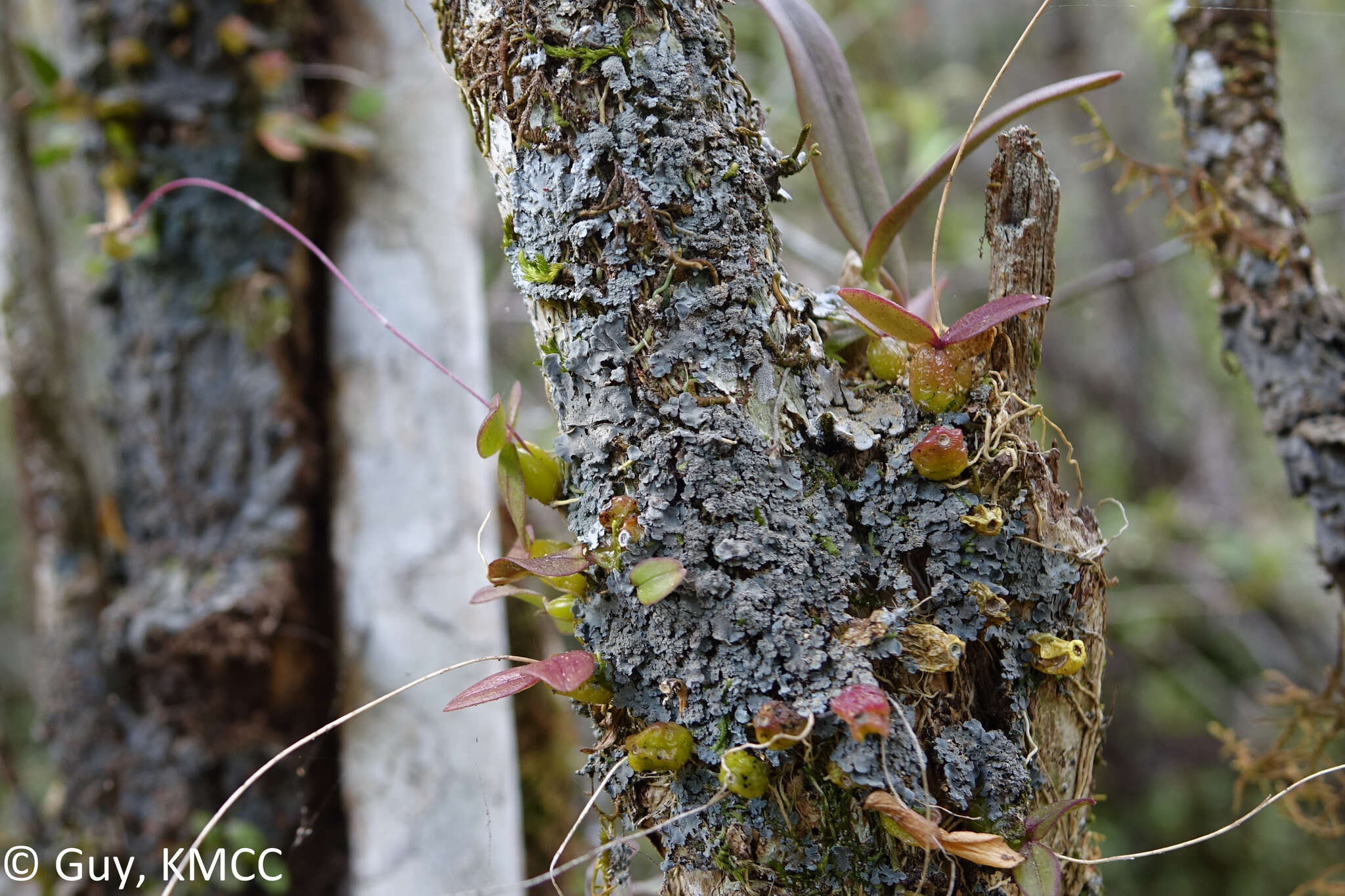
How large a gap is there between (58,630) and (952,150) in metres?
1.47

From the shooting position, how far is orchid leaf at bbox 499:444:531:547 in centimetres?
61

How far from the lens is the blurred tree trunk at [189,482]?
1198 millimetres

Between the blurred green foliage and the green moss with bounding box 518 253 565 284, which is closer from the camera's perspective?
the green moss with bounding box 518 253 565 284

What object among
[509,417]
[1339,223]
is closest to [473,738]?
[509,417]

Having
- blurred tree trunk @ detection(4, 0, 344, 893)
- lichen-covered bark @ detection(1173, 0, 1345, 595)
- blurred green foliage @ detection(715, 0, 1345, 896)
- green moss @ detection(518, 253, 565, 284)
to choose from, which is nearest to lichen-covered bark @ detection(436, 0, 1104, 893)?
green moss @ detection(518, 253, 565, 284)

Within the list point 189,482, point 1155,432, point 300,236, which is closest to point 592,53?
point 300,236

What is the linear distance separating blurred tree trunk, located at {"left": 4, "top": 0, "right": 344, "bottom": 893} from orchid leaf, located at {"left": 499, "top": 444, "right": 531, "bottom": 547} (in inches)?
29.3

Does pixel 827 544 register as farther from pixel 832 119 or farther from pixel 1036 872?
pixel 832 119

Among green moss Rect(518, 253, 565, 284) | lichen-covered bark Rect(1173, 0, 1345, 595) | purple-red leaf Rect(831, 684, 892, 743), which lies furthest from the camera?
lichen-covered bark Rect(1173, 0, 1345, 595)

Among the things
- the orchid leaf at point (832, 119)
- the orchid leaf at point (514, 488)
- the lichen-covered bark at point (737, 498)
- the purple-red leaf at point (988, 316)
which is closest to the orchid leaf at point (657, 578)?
the lichen-covered bark at point (737, 498)

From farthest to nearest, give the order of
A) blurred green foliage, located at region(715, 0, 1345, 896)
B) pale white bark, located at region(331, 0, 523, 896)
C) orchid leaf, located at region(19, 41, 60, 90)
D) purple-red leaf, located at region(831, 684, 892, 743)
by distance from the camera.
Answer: blurred green foliage, located at region(715, 0, 1345, 896), orchid leaf, located at region(19, 41, 60, 90), pale white bark, located at region(331, 0, 523, 896), purple-red leaf, located at region(831, 684, 892, 743)

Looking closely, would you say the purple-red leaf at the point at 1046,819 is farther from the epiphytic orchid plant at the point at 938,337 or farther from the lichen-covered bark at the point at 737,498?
the epiphytic orchid plant at the point at 938,337

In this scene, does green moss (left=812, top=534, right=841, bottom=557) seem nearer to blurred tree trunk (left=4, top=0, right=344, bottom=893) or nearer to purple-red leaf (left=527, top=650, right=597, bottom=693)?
purple-red leaf (left=527, top=650, right=597, bottom=693)

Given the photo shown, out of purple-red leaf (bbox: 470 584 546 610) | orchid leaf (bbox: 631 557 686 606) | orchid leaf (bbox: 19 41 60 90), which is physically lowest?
orchid leaf (bbox: 631 557 686 606)
